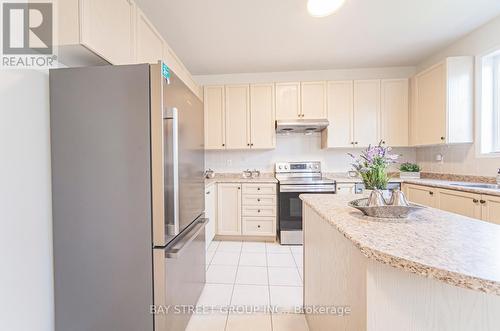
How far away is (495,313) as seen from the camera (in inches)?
26.0

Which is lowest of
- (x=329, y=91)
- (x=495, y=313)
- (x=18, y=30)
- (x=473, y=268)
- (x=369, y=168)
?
(x=495, y=313)

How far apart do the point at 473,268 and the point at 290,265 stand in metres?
2.11

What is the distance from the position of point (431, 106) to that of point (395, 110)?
→ 477 millimetres

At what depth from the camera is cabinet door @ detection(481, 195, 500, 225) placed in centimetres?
176

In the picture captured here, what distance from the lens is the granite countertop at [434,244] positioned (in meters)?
0.51

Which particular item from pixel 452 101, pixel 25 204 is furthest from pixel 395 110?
pixel 25 204

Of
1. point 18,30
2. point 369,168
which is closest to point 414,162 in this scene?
point 369,168

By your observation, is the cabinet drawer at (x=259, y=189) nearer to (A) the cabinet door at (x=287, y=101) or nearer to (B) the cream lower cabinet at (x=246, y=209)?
(B) the cream lower cabinet at (x=246, y=209)

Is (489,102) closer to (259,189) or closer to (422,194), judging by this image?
(422,194)

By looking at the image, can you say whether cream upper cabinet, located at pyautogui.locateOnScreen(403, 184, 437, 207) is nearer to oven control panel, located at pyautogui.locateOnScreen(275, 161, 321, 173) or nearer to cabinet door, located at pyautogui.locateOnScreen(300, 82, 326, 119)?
oven control panel, located at pyautogui.locateOnScreen(275, 161, 321, 173)

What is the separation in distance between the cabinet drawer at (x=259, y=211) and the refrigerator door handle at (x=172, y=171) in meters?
1.94

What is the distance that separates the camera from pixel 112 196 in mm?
1174

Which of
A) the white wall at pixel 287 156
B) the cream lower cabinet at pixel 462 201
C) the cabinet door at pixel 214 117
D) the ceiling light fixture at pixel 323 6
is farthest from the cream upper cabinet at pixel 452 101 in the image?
the cabinet door at pixel 214 117

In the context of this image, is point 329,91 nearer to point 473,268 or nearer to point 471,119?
point 471,119
